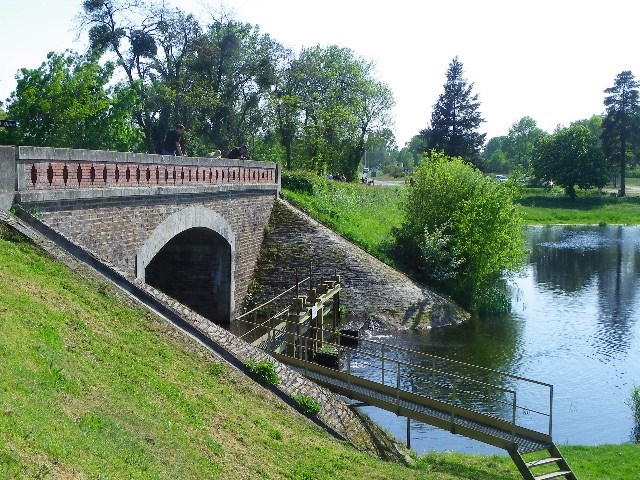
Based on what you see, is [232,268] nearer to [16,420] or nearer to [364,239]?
[364,239]

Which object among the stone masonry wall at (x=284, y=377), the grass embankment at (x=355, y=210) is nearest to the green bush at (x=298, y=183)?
the grass embankment at (x=355, y=210)

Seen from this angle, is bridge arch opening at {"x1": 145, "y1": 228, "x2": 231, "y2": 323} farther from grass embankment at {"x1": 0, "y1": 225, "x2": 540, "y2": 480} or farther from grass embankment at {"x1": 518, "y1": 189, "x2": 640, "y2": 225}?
grass embankment at {"x1": 518, "y1": 189, "x2": 640, "y2": 225}

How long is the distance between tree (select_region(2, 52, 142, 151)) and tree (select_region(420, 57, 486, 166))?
32546mm

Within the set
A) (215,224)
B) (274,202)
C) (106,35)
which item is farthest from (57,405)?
(106,35)

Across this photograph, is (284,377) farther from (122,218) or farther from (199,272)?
(199,272)

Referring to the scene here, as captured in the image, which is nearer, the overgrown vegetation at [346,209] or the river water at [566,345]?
the river water at [566,345]

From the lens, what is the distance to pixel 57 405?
27.0 feet

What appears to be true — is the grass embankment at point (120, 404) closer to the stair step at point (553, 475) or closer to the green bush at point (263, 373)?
the green bush at point (263, 373)

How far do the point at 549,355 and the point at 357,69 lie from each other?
34.2 meters

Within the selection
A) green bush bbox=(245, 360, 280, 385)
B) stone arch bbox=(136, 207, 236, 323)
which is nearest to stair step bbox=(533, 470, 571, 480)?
green bush bbox=(245, 360, 280, 385)

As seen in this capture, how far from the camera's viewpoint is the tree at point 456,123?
66.2 meters

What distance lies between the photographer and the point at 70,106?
3731cm

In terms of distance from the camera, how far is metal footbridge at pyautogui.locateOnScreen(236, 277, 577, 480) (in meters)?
14.1

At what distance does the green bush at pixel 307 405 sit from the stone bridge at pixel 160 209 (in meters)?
3.64
